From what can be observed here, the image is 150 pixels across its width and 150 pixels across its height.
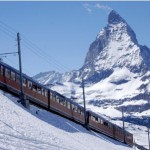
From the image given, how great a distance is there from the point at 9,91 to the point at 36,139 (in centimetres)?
1686

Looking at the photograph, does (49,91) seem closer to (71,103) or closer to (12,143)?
(71,103)

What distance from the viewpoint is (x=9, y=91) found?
4156cm

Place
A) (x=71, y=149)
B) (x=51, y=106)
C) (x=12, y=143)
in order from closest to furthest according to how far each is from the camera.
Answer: (x=12, y=143)
(x=71, y=149)
(x=51, y=106)

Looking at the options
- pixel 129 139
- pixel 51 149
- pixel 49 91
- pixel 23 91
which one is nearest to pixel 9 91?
pixel 23 91

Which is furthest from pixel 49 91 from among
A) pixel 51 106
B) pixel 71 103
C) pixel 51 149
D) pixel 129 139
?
pixel 129 139

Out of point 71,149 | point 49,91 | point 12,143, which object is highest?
point 12,143

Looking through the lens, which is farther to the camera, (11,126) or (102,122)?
(102,122)

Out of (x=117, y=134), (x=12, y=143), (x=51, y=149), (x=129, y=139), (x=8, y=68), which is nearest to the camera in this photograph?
(x=12, y=143)

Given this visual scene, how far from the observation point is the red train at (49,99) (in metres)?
40.9

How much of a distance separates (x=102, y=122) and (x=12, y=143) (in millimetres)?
50935

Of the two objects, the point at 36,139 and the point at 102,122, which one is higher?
the point at 36,139

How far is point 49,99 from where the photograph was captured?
50.7 meters

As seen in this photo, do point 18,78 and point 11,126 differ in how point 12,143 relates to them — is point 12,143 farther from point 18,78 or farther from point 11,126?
point 18,78

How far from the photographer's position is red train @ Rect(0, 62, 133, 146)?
40906 mm
